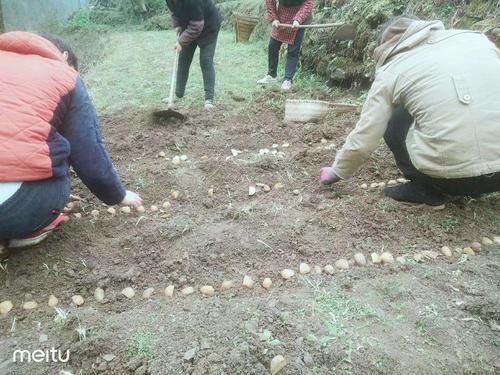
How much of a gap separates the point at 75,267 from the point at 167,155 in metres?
1.47

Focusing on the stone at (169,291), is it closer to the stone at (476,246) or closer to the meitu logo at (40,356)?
the meitu logo at (40,356)

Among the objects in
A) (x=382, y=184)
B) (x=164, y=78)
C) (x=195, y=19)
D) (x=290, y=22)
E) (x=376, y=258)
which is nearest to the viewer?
(x=376, y=258)

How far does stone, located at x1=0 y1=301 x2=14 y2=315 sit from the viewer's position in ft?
5.93

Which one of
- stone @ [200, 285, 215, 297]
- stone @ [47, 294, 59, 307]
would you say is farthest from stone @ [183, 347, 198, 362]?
stone @ [47, 294, 59, 307]

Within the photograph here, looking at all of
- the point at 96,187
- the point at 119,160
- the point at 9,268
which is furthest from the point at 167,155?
the point at 9,268

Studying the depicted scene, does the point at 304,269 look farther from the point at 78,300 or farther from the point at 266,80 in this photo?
the point at 266,80

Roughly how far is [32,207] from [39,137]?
0.32 meters

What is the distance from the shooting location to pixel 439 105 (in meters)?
2.01

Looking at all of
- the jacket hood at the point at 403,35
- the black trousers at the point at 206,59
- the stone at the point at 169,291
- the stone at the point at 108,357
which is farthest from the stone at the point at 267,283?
the black trousers at the point at 206,59

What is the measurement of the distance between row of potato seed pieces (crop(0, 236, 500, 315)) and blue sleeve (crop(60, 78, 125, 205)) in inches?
21.0

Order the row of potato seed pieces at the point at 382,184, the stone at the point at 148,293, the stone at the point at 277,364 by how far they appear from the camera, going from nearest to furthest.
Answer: the stone at the point at 277,364
the stone at the point at 148,293
the row of potato seed pieces at the point at 382,184

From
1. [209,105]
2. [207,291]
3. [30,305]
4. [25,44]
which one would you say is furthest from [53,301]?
[209,105]

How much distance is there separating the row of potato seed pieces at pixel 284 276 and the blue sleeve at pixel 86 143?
53 centimetres

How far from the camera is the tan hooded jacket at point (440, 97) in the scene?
6.45ft
